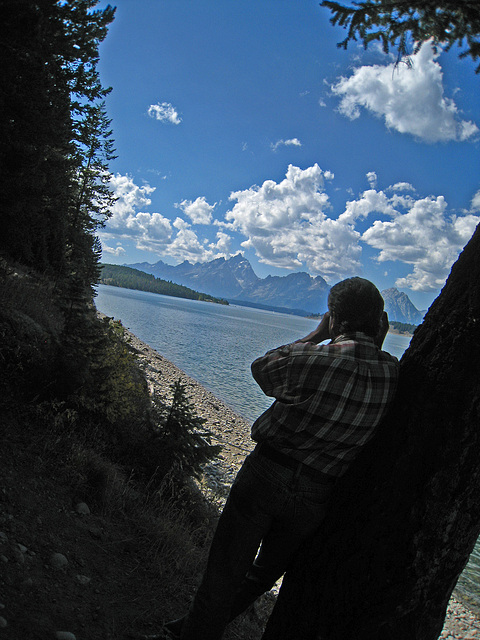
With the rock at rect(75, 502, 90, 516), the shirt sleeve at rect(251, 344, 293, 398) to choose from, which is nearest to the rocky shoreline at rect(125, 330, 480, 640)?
the rock at rect(75, 502, 90, 516)

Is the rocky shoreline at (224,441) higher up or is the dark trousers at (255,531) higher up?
the dark trousers at (255,531)

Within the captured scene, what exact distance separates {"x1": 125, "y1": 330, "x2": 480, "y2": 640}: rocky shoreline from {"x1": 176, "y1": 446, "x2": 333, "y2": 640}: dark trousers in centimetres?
382

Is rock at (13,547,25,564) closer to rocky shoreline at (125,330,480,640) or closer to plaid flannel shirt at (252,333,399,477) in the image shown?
plaid flannel shirt at (252,333,399,477)

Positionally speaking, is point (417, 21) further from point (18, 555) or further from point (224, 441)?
point (224, 441)

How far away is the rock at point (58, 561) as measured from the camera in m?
3.45

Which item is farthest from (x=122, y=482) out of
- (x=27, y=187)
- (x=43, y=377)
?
(x=27, y=187)

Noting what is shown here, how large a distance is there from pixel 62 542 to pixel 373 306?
3.76 meters

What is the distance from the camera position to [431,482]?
2.07m

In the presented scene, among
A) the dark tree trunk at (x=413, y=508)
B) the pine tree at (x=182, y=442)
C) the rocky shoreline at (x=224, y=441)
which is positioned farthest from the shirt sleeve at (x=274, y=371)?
the pine tree at (x=182, y=442)

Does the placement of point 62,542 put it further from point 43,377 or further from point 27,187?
point 27,187

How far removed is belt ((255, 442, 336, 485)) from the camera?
2318mm

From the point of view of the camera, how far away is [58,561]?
3.50 metres

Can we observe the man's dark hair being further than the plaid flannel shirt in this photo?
Yes

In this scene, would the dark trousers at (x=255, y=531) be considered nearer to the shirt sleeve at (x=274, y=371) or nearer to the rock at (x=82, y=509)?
the shirt sleeve at (x=274, y=371)
